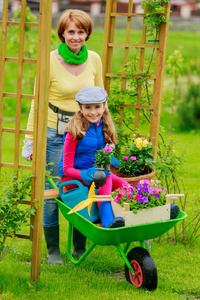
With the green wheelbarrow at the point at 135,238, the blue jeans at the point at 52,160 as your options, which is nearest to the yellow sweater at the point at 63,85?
the blue jeans at the point at 52,160

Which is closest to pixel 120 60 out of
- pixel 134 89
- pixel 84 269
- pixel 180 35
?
pixel 180 35

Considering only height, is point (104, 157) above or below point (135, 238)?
above

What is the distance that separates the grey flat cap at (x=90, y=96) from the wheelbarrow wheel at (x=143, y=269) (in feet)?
3.61

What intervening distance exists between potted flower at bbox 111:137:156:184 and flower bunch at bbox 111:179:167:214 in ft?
2.00

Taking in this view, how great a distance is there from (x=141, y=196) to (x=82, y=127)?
29.5 inches

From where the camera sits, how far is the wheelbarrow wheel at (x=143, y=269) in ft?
10.7

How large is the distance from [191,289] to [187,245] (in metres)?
0.89

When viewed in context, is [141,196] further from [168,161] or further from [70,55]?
[70,55]

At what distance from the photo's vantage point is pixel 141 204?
3.20m

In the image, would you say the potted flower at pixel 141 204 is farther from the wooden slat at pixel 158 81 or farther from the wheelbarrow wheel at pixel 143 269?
the wooden slat at pixel 158 81

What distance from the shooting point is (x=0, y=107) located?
3.31m

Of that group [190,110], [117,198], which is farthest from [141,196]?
[190,110]

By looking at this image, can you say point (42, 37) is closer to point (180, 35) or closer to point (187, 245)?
point (187, 245)

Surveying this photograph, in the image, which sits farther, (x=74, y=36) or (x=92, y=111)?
(x=74, y=36)
